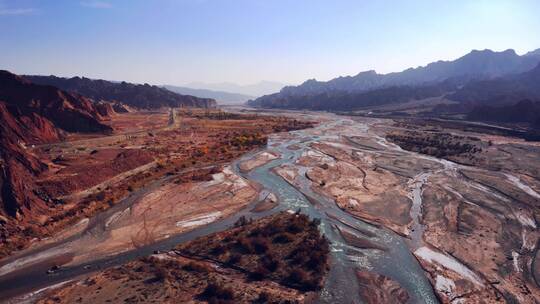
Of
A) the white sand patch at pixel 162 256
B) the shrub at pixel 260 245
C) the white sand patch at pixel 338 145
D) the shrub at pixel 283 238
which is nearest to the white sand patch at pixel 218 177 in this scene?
the shrub at pixel 283 238

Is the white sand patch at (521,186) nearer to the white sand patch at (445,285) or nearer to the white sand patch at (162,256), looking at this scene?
the white sand patch at (445,285)

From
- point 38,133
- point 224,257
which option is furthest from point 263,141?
point 224,257

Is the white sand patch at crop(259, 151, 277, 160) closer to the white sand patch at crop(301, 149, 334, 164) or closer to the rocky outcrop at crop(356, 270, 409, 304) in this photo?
the white sand patch at crop(301, 149, 334, 164)

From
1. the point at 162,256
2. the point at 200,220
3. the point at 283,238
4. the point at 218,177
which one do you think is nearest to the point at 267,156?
the point at 218,177

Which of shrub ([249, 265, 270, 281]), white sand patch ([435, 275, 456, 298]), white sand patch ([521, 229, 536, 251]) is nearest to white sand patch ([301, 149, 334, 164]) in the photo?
white sand patch ([521, 229, 536, 251])

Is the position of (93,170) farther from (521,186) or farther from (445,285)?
(521,186)
